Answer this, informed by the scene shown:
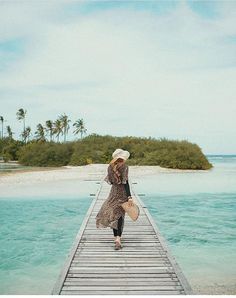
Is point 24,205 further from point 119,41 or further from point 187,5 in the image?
point 187,5

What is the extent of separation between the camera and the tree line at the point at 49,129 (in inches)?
163

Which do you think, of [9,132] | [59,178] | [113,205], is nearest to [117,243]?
[113,205]

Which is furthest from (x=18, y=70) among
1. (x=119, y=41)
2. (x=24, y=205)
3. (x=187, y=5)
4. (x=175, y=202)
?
(x=175, y=202)

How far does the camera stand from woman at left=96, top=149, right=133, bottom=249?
3.42 metres

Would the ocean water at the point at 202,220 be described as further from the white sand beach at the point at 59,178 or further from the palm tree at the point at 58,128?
the palm tree at the point at 58,128

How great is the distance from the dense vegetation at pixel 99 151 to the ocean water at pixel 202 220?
31cm

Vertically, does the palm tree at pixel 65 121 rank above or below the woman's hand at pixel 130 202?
above

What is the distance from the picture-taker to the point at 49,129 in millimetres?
4559

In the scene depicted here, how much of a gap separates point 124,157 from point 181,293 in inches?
42.4

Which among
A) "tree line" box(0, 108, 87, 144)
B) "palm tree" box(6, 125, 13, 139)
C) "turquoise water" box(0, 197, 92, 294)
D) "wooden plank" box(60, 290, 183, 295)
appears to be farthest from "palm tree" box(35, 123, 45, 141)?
"wooden plank" box(60, 290, 183, 295)

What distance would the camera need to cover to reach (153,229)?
436cm

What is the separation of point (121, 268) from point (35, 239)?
8.14ft

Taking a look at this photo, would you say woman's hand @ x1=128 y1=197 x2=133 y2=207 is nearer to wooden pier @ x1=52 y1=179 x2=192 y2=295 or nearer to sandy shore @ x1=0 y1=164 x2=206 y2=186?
wooden pier @ x1=52 y1=179 x2=192 y2=295

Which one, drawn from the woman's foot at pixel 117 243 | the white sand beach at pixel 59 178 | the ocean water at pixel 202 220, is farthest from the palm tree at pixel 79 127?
the ocean water at pixel 202 220
